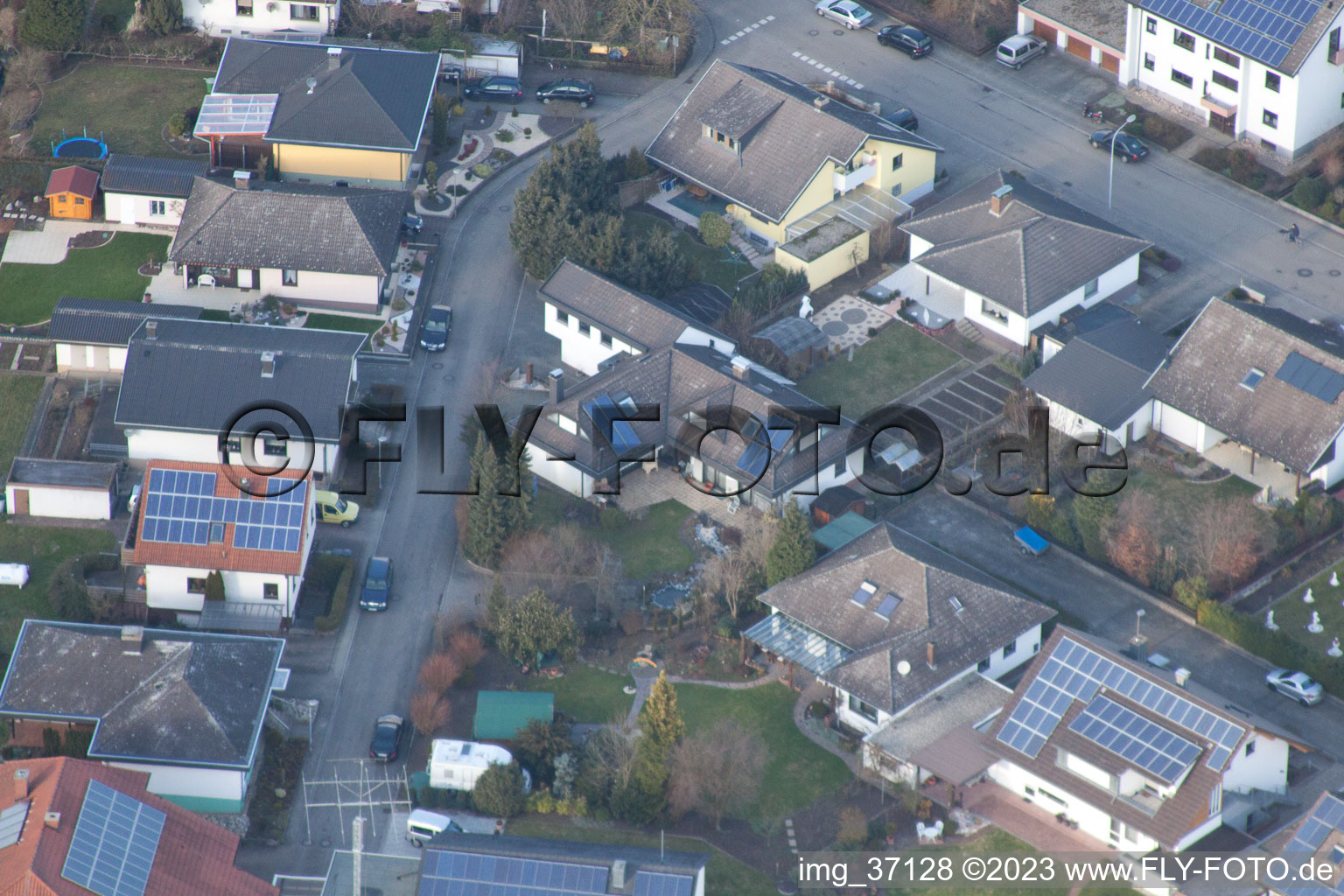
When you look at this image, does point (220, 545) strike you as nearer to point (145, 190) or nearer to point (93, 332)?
point (93, 332)

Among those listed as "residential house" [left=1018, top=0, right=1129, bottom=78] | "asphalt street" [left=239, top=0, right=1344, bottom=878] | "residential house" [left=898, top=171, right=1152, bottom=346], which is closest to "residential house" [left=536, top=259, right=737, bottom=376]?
"asphalt street" [left=239, top=0, right=1344, bottom=878]

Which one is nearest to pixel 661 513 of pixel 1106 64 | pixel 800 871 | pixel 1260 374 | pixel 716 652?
pixel 716 652

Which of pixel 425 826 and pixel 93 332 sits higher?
pixel 93 332

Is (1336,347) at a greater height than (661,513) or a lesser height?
greater

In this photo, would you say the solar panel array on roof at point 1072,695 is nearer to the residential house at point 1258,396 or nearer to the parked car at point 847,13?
the residential house at point 1258,396

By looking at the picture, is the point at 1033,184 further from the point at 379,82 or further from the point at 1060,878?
the point at 1060,878

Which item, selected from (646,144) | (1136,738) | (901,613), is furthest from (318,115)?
(1136,738)

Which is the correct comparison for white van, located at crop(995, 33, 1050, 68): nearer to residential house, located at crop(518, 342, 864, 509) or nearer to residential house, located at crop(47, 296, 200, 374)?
residential house, located at crop(518, 342, 864, 509)
